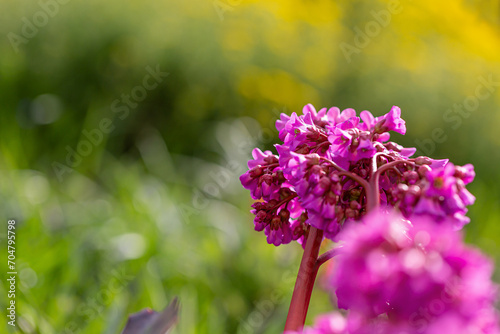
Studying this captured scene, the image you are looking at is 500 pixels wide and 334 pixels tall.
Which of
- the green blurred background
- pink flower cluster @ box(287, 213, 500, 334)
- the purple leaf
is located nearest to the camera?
pink flower cluster @ box(287, 213, 500, 334)

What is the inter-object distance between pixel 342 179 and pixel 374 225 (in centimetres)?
28

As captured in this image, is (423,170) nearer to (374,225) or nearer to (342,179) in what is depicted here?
(342,179)

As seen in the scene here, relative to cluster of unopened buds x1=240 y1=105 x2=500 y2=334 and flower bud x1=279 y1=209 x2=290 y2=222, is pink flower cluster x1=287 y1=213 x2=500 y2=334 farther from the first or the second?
flower bud x1=279 y1=209 x2=290 y2=222

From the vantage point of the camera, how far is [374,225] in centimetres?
56

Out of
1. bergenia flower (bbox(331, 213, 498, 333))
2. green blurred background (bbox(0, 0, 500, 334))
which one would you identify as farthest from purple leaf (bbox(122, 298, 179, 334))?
bergenia flower (bbox(331, 213, 498, 333))

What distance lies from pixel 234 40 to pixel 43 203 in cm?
247

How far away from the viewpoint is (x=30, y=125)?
143 inches

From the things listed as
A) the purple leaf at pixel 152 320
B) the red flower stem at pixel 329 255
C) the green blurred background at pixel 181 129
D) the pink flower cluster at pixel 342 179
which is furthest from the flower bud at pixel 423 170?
the green blurred background at pixel 181 129

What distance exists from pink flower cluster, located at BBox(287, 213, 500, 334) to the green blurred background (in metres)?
1.06

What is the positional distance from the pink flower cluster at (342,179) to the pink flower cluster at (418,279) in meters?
0.16

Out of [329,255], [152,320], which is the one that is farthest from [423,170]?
[152,320]

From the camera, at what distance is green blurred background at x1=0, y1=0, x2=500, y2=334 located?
2135 millimetres

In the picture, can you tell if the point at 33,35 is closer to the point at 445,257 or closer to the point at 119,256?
the point at 119,256

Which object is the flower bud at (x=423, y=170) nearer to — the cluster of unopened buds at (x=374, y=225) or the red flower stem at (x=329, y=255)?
the cluster of unopened buds at (x=374, y=225)
